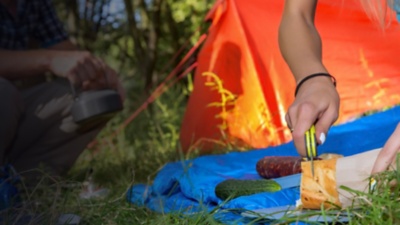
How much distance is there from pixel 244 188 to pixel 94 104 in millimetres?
972

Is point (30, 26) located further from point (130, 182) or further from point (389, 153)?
point (389, 153)

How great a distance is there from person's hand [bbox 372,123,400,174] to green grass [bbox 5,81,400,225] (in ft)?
0.09

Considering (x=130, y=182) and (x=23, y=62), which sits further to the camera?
(x=23, y=62)

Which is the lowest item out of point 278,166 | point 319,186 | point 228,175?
point 228,175

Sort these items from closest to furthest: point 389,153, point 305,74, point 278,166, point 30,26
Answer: point 389,153
point 305,74
point 278,166
point 30,26

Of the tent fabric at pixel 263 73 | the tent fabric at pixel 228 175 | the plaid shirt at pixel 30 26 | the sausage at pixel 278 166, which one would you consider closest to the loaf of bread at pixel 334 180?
the tent fabric at pixel 228 175

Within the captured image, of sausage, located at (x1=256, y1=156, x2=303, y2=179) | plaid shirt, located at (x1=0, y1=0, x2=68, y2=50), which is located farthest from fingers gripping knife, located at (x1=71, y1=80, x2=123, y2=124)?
sausage, located at (x1=256, y1=156, x2=303, y2=179)

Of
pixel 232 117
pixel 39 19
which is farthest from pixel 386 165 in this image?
pixel 39 19

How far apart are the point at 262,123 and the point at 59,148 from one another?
0.74 metres

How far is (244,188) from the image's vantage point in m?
1.63

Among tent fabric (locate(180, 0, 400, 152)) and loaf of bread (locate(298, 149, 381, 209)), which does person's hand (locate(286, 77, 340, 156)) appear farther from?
tent fabric (locate(180, 0, 400, 152))

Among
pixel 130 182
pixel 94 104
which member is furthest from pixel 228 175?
pixel 94 104

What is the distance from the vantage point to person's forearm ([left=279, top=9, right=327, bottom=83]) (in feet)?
4.78

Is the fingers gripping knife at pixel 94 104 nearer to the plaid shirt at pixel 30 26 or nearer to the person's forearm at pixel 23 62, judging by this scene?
the person's forearm at pixel 23 62
